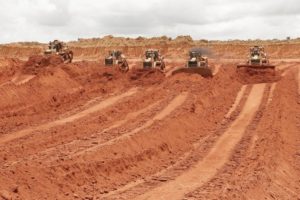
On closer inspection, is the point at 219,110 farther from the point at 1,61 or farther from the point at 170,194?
the point at 1,61

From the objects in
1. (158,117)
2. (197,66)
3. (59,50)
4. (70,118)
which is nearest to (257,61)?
(197,66)

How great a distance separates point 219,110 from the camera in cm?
2355

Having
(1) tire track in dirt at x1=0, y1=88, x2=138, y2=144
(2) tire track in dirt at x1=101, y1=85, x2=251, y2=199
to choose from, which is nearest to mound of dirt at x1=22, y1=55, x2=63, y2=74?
(1) tire track in dirt at x1=0, y1=88, x2=138, y2=144

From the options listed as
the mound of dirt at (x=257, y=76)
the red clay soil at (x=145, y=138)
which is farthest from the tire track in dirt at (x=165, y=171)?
the mound of dirt at (x=257, y=76)

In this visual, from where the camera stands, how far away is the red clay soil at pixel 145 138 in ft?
39.8

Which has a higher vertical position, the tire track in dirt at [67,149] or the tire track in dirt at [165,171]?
the tire track in dirt at [67,149]

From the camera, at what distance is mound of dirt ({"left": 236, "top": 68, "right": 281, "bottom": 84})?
110ft

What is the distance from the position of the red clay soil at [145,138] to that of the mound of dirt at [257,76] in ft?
2.30

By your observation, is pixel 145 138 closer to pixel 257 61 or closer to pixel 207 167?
pixel 207 167

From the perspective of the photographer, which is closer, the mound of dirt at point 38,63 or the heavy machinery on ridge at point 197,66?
the heavy machinery on ridge at point 197,66

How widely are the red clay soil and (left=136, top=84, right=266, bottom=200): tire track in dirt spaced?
3 centimetres

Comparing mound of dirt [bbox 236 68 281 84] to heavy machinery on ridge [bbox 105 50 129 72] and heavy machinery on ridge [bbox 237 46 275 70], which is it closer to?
heavy machinery on ridge [bbox 237 46 275 70]

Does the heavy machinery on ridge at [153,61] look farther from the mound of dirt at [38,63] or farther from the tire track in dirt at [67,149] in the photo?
the tire track in dirt at [67,149]

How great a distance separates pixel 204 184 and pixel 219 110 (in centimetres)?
1109
